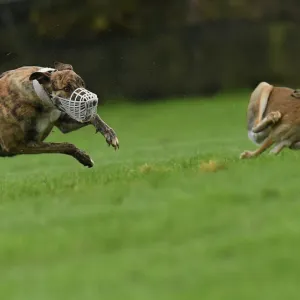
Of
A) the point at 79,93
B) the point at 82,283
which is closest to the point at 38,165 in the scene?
the point at 79,93

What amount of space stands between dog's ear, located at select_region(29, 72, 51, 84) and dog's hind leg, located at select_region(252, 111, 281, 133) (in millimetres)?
1903

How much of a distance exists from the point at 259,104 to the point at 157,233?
3.55 metres

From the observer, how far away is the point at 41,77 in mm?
7719

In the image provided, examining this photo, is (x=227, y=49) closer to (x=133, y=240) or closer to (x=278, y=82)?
(x=278, y=82)

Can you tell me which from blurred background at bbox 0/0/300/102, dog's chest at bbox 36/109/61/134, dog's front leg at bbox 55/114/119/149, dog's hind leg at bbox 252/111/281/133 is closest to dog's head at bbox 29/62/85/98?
dog's chest at bbox 36/109/61/134

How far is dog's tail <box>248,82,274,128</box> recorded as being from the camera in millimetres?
8508

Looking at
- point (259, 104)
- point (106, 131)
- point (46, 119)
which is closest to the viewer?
point (46, 119)

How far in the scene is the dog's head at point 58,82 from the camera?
7.66 m

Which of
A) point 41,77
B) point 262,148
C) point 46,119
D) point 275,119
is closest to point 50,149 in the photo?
point 46,119

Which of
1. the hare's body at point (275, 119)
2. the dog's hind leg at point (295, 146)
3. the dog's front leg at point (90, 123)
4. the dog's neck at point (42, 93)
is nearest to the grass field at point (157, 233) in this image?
the dog's hind leg at point (295, 146)

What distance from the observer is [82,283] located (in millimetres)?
4297

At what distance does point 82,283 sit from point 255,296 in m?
0.85

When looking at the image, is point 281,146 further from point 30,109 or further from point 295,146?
point 30,109

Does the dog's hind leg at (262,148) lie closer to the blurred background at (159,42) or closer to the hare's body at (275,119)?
the hare's body at (275,119)
